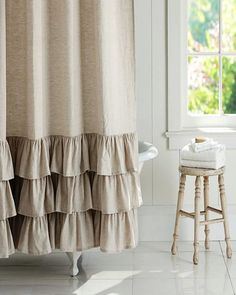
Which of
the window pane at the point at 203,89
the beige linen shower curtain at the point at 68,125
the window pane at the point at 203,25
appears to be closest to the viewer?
the beige linen shower curtain at the point at 68,125

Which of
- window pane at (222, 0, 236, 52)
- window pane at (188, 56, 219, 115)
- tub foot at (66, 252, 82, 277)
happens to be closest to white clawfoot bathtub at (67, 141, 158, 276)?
tub foot at (66, 252, 82, 277)

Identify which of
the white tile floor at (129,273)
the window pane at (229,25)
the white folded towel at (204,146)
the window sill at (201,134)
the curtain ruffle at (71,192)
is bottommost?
the white tile floor at (129,273)

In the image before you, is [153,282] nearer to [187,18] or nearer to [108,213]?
[108,213]

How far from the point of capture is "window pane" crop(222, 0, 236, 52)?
4.95 m

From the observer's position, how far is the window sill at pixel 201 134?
4906mm

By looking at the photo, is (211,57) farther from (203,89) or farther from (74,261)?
(74,261)

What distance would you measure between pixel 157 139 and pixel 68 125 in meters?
0.95

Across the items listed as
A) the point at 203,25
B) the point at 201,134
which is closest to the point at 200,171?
the point at 201,134

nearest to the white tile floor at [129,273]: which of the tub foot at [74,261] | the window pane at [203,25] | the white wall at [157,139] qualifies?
the tub foot at [74,261]

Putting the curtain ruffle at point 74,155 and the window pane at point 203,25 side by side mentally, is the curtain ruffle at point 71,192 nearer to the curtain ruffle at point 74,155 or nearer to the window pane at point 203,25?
the curtain ruffle at point 74,155

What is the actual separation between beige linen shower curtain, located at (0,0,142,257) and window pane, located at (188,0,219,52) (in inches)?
36.1

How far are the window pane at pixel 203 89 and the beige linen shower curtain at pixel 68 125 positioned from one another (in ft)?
3.12

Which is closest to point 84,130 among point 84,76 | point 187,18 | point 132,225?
point 84,76

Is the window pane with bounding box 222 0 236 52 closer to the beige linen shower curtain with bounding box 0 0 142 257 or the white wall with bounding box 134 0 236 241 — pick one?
the white wall with bounding box 134 0 236 241
